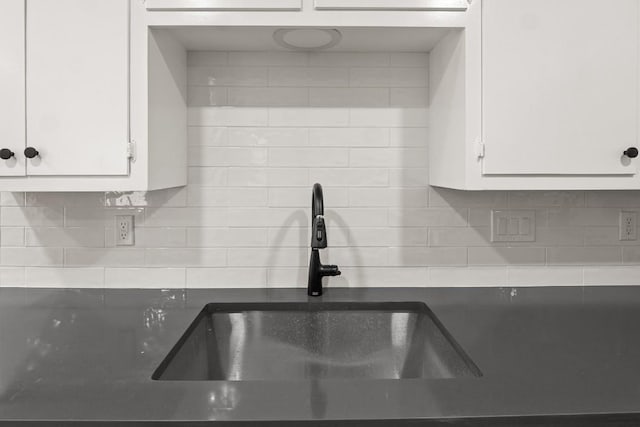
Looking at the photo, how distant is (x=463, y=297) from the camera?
1580mm

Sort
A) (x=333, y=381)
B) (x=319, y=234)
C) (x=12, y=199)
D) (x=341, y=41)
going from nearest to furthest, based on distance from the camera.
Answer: (x=333, y=381), (x=319, y=234), (x=341, y=41), (x=12, y=199)

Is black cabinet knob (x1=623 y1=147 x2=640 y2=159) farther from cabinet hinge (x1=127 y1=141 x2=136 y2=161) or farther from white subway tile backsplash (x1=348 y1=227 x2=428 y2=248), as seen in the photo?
cabinet hinge (x1=127 y1=141 x2=136 y2=161)

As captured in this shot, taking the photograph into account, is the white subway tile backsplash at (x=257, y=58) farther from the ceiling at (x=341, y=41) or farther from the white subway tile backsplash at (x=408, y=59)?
the white subway tile backsplash at (x=408, y=59)

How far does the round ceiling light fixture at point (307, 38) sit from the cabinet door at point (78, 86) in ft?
1.46

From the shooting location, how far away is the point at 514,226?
5.54 ft

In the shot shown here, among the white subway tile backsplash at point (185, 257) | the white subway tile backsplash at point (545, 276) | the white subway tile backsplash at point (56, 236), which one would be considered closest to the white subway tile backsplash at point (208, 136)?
the white subway tile backsplash at point (185, 257)

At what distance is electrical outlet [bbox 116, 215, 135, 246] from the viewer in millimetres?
1649

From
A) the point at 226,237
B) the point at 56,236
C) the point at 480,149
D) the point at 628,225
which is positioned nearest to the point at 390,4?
the point at 480,149

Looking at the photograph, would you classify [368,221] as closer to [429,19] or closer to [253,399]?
[429,19]

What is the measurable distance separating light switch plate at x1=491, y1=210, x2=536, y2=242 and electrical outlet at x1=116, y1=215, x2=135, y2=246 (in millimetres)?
1257

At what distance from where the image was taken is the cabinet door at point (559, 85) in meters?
1.33

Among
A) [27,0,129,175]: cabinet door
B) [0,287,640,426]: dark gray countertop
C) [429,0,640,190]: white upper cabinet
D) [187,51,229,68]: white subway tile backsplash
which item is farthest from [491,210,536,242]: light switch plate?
[27,0,129,175]: cabinet door

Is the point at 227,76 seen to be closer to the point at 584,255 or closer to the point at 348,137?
the point at 348,137

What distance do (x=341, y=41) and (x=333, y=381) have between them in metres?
1.05
